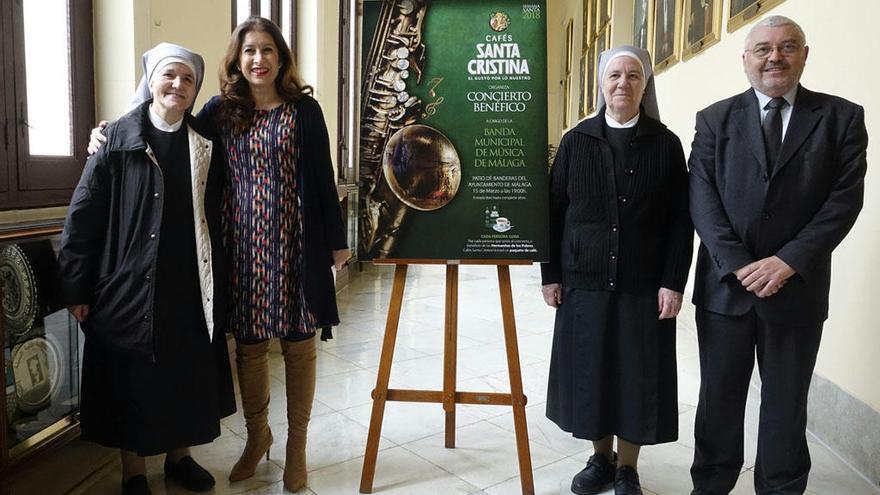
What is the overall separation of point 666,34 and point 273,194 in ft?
18.7

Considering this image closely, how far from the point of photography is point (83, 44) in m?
3.65

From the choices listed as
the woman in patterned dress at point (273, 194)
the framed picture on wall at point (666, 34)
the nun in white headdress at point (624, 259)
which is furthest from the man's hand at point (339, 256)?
the framed picture on wall at point (666, 34)

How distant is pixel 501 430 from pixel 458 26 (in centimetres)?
218

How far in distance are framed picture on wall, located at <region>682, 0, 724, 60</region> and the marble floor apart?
8.14ft

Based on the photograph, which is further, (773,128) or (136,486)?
(136,486)

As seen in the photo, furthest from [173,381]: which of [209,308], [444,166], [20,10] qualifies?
[20,10]

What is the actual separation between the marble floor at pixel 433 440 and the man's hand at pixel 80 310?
33.6 inches

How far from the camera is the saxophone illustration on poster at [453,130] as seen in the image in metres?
3.04

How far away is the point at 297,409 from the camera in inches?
125

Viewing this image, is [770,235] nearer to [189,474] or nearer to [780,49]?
[780,49]

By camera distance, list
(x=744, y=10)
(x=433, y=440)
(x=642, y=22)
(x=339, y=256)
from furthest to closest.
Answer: (x=642, y=22) → (x=744, y=10) → (x=433, y=440) → (x=339, y=256)

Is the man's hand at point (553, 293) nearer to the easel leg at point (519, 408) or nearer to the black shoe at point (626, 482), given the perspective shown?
the easel leg at point (519, 408)

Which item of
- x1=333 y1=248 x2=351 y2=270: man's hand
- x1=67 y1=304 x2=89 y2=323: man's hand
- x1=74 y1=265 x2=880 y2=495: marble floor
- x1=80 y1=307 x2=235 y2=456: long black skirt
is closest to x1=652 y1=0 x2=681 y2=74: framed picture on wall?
x1=74 y1=265 x2=880 y2=495: marble floor

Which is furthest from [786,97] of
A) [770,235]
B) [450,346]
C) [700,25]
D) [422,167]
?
[700,25]
